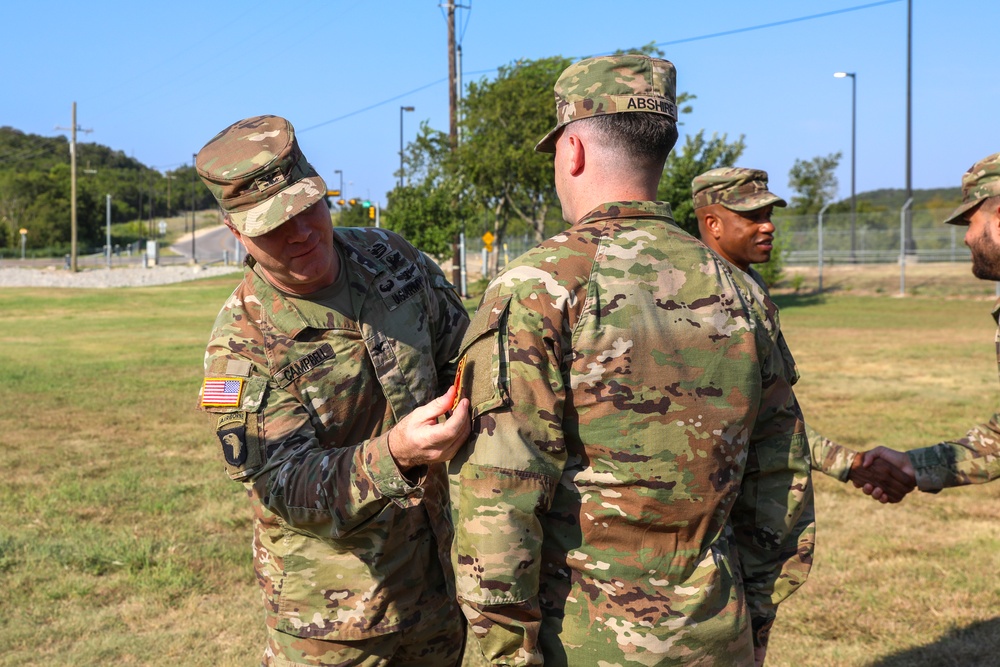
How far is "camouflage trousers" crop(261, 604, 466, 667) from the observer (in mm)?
2648

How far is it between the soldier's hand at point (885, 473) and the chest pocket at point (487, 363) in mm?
2447

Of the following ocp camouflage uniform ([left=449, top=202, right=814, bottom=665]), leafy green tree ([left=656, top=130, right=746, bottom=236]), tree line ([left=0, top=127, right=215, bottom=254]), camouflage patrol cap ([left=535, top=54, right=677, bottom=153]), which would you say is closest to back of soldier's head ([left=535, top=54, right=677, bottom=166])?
camouflage patrol cap ([left=535, top=54, right=677, bottom=153])

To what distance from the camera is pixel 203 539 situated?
623cm

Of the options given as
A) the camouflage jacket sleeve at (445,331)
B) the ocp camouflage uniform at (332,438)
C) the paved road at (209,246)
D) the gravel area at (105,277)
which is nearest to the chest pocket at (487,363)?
the ocp camouflage uniform at (332,438)

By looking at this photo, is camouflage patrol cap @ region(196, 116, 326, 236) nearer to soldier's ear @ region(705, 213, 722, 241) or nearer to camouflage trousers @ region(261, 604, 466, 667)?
camouflage trousers @ region(261, 604, 466, 667)

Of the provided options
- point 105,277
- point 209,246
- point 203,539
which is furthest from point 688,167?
point 209,246

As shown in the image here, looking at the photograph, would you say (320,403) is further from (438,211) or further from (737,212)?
(438,211)

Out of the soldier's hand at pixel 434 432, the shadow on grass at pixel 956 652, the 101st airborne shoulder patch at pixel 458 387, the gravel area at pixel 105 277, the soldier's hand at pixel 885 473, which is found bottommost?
the shadow on grass at pixel 956 652

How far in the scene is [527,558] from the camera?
1969mm

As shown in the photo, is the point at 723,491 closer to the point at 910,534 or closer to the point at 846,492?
the point at 910,534

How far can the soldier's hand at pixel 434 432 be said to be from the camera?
1.95 m

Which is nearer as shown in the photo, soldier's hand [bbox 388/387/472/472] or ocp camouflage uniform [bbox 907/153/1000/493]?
soldier's hand [bbox 388/387/472/472]

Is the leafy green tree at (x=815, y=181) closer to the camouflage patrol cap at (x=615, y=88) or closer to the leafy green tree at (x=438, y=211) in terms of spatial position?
the leafy green tree at (x=438, y=211)

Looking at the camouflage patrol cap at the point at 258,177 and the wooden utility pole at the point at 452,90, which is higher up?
the wooden utility pole at the point at 452,90
